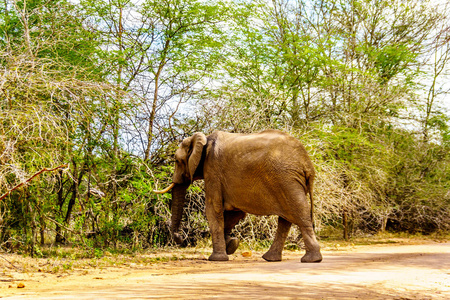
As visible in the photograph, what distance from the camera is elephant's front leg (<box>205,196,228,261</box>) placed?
966 cm

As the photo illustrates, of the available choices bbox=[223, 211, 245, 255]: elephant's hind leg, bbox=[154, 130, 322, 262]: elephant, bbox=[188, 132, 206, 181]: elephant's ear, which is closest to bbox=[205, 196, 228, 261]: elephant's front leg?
bbox=[154, 130, 322, 262]: elephant

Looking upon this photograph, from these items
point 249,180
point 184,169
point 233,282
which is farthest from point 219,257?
point 233,282

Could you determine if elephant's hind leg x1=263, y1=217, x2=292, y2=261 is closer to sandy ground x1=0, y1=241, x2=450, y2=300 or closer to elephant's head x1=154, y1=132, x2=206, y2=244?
sandy ground x1=0, y1=241, x2=450, y2=300

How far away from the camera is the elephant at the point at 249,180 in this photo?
894 centimetres

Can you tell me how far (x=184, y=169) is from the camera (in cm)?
1020

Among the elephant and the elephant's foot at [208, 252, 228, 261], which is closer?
the elephant

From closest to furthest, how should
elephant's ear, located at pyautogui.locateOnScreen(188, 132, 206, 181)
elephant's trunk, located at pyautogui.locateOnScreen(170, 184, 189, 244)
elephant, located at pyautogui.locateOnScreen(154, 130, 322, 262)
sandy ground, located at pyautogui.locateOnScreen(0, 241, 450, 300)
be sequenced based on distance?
sandy ground, located at pyautogui.locateOnScreen(0, 241, 450, 300) → elephant, located at pyautogui.locateOnScreen(154, 130, 322, 262) → elephant's ear, located at pyautogui.locateOnScreen(188, 132, 206, 181) → elephant's trunk, located at pyautogui.locateOnScreen(170, 184, 189, 244)

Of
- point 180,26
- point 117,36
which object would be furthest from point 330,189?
point 117,36

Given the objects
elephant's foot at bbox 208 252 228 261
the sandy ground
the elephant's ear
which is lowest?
the sandy ground

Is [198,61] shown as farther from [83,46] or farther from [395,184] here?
[395,184]

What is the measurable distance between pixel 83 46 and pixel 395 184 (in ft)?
40.9

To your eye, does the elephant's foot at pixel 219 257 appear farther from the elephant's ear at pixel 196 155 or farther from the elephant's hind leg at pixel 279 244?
the elephant's ear at pixel 196 155

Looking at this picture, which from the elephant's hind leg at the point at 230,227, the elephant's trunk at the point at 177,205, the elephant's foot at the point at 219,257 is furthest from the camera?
the elephant's hind leg at the point at 230,227

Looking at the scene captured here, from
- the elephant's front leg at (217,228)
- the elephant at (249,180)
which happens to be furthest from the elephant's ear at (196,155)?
the elephant's front leg at (217,228)
